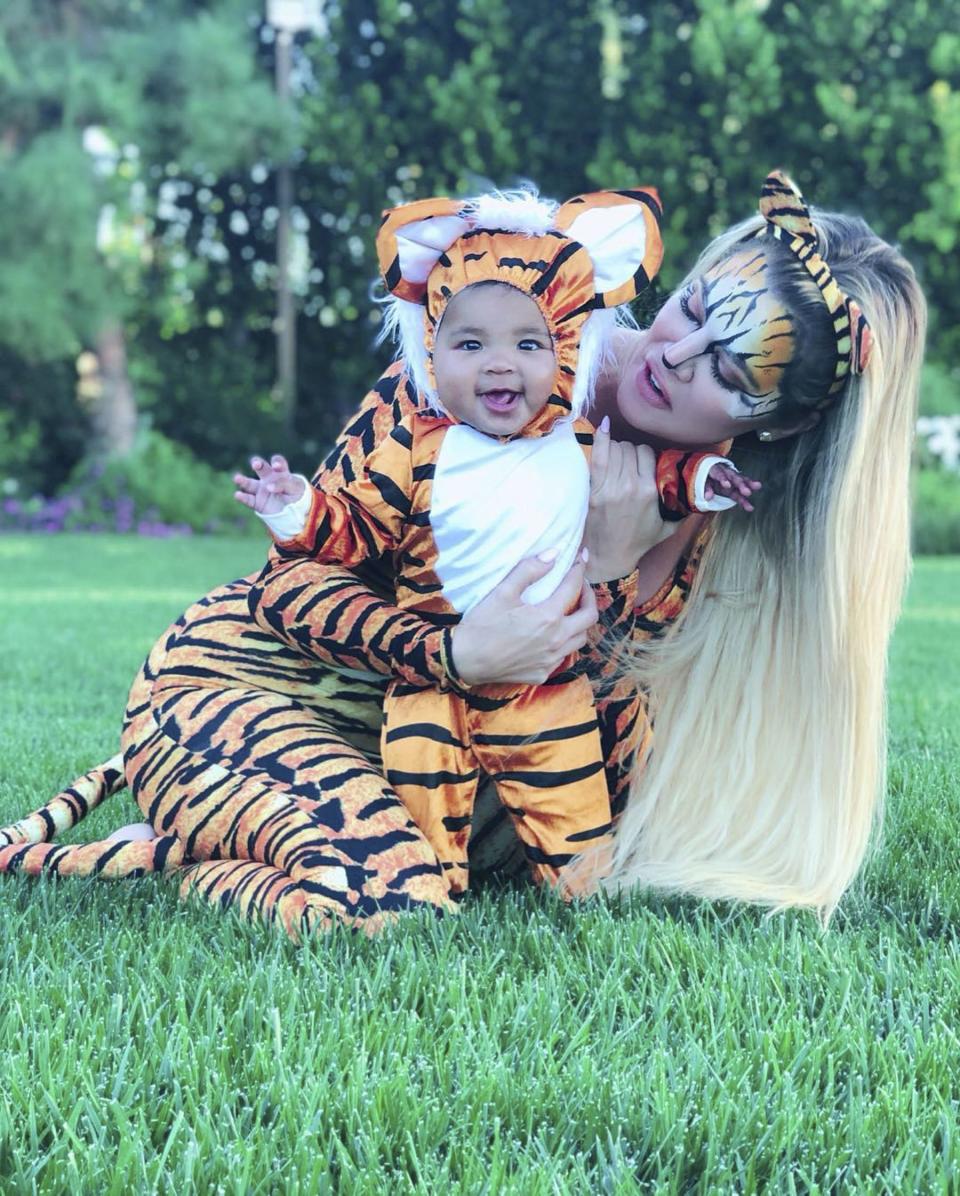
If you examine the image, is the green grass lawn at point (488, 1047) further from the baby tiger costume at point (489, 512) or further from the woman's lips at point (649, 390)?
the woman's lips at point (649, 390)

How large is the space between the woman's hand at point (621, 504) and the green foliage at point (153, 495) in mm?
15108

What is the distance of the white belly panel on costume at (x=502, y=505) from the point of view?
2.40 metres

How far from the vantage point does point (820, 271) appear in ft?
7.79

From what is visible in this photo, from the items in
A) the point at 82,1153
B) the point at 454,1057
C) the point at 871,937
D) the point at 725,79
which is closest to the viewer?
the point at 82,1153

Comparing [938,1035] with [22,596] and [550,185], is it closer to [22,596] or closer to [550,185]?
[22,596]

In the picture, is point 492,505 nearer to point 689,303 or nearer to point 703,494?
point 703,494

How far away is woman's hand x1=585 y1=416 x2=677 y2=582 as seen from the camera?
8.29 ft

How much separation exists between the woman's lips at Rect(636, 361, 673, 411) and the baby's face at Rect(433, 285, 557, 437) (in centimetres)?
26

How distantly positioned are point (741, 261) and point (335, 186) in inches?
672

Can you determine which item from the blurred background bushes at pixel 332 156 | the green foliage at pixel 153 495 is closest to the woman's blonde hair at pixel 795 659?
the blurred background bushes at pixel 332 156

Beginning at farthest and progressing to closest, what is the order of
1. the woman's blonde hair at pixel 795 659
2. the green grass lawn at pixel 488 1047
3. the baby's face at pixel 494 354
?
the woman's blonde hair at pixel 795 659 < the baby's face at pixel 494 354 < the green grass lawn at pixel 488 1047

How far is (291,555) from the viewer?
2.56m

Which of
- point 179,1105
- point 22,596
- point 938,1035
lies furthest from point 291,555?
point 22,596

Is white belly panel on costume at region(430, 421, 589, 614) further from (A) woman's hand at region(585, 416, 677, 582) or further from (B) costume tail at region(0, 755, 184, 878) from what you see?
(B) costume tail at region(0, 755, 184, 878)
